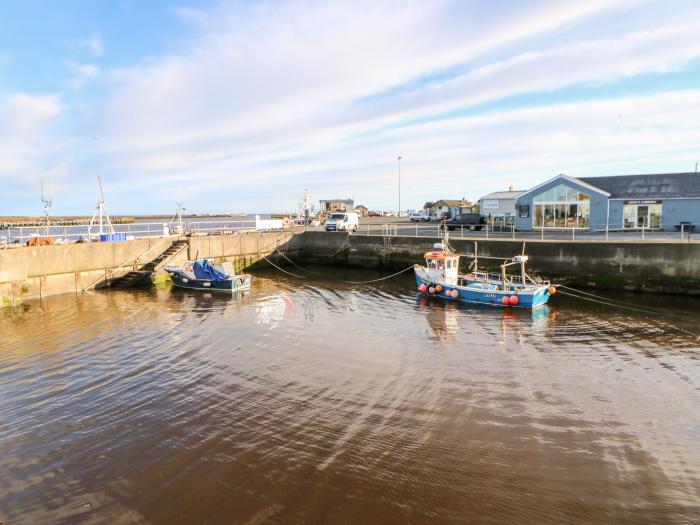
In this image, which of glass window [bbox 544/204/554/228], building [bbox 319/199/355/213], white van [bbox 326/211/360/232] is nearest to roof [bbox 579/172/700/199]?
glass window [bbox 544/204/554/228]

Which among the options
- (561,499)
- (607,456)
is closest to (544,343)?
(607,456)

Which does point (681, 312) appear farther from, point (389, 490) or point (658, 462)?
point (389, 490)

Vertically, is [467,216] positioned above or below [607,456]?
above

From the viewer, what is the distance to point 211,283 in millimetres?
27266

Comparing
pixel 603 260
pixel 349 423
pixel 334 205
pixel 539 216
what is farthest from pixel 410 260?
pixel 334 205

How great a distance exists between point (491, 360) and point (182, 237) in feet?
84.6

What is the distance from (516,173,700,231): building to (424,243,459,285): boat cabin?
620 inches

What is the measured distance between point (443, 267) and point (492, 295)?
362 cm

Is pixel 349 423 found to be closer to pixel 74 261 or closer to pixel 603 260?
pixel 603 260

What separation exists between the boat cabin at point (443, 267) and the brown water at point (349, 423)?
6748 mm

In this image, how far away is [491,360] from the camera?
14820 mm

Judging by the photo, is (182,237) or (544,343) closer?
(544,343)

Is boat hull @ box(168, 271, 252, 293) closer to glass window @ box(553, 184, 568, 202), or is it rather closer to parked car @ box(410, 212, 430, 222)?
glass window @ box(553, 184, 568, 202)

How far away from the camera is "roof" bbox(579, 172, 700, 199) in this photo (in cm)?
3503
